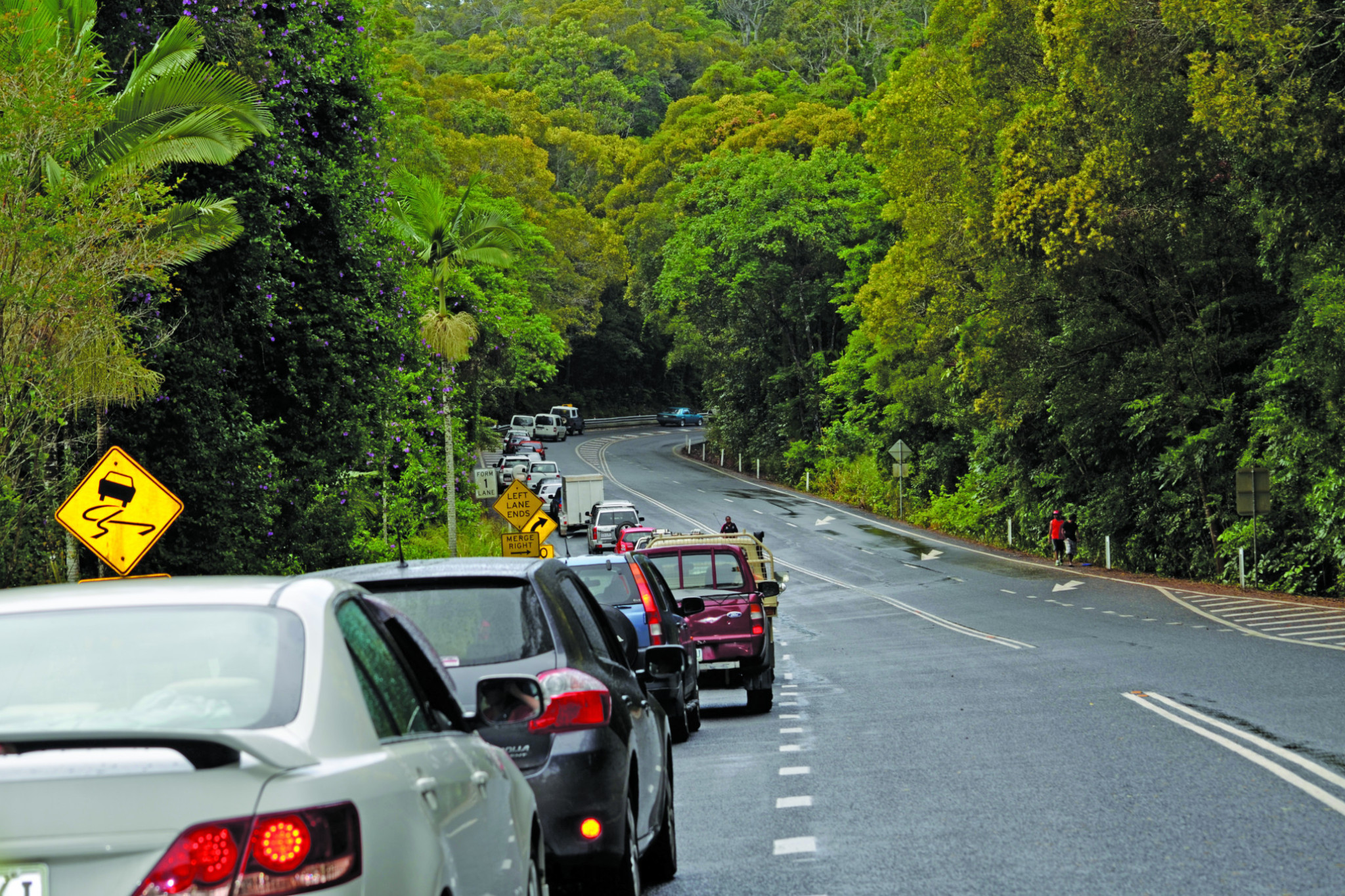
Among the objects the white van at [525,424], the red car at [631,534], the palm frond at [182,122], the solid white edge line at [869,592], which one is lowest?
the solid white edge line at [869,592]

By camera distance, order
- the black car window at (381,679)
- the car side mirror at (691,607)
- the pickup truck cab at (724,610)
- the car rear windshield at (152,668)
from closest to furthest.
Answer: the car rear windshield at (152,668) → the black car window at (381,679) → the car side mirror at (691,607) → the pickup truck cab at (724,610)

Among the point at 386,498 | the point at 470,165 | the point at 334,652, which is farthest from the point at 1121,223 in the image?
the point at 470,165

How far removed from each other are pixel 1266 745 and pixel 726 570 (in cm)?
777

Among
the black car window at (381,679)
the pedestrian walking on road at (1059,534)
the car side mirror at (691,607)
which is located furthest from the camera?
the pedestrian walking on road at (1059,534)

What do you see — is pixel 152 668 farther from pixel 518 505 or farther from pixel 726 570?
pixel 518 505

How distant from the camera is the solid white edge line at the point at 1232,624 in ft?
67.6

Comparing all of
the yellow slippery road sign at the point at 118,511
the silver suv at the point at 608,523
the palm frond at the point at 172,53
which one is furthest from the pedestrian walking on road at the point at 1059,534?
the yellow slippery road sign at the point at 118,511

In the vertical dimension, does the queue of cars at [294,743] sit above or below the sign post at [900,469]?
above

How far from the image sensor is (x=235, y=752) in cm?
285

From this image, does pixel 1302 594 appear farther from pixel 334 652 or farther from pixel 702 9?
pixel 702 9

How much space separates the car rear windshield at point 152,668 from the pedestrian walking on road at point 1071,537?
38.4 m

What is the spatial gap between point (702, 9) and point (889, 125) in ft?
304

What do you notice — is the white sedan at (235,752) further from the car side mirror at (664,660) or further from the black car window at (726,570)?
the black car window at (726,570)

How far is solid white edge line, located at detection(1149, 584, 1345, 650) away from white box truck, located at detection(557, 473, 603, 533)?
23.9 m
